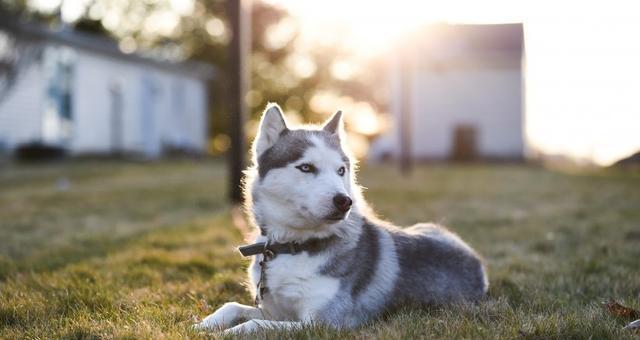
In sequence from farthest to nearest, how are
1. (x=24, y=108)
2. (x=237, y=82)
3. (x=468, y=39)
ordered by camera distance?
(x=468, y=39) → (x=24, y=108) → (x=237, y=82)

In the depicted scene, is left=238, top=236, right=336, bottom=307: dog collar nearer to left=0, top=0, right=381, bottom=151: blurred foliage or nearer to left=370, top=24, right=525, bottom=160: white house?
left=370, top=24, right=525, bottom=160: white house

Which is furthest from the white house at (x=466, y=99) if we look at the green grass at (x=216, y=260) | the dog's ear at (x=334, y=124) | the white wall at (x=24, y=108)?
the dog's ear at (x=334, y=124)

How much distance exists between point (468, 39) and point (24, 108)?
22.8 metres

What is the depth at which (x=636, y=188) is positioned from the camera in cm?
1484

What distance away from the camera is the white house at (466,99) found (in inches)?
1355

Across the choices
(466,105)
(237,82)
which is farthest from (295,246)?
(466,105)

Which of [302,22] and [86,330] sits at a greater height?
[302,22]

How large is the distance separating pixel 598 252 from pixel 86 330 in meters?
5.06

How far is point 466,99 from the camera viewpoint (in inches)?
1369

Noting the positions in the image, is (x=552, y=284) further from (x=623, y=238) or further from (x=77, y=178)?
(x=77, y=178)

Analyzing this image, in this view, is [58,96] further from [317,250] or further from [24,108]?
[317,250]

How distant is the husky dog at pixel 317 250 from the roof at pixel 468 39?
31639mm

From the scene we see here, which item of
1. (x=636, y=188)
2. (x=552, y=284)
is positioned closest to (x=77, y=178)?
(x=636, y=188)

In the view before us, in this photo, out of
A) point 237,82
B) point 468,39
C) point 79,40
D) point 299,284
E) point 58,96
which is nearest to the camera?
point 299,284
